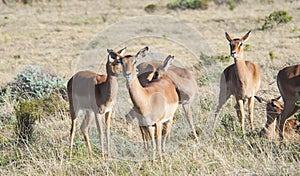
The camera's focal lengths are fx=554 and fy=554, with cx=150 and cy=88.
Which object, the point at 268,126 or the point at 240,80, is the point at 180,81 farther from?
the point at 268,126

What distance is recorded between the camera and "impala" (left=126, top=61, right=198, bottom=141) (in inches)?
309

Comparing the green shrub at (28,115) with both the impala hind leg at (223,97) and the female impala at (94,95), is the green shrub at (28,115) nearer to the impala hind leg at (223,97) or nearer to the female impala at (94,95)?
the female impala at (94,95)

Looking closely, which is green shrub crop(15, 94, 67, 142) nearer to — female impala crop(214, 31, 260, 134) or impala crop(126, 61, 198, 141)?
impala crop(126, 61, 198, 141)

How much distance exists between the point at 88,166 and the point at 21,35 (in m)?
18.0

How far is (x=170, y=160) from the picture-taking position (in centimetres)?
602

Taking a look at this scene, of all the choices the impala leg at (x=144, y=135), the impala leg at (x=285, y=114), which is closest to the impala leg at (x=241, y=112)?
the impala leg at (x=285, y=114)

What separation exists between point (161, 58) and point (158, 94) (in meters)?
5.38

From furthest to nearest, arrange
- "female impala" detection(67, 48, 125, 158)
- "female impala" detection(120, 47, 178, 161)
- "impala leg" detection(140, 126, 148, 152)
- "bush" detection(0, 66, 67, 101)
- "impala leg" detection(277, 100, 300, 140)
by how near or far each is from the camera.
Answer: "bush" detection(0, 66, 67, 101), "impala leg" detection(277, 100, 300, 140), "female impala" detection(67, 48, 125, 158), "impala leg" detection(140, 126, 148, 152), "female impala" detection(120, 47, 178, 161)

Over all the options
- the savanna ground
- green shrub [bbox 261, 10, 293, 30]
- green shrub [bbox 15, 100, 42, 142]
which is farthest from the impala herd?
green shrub [bbox 261, 10, 293, 30]

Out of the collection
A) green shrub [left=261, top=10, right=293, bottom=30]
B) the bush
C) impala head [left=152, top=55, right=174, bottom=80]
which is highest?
green shrub [left=261, top=10, right=293, bottom=30]

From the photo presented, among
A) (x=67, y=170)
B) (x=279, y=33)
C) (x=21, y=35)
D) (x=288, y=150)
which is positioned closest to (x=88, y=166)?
(x=67, y=170)

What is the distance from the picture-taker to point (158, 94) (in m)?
6.56

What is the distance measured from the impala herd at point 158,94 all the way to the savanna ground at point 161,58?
22 centimetres

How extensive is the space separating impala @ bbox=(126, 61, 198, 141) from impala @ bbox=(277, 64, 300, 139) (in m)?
1.22
